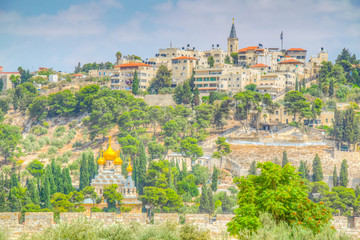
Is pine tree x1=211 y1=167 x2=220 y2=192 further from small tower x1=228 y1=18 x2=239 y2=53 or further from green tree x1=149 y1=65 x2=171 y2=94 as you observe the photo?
small tower x1=228 y1=18 x2=239 y2=53

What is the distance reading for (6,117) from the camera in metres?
111

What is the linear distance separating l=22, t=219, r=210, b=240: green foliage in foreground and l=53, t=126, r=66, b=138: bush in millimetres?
82660

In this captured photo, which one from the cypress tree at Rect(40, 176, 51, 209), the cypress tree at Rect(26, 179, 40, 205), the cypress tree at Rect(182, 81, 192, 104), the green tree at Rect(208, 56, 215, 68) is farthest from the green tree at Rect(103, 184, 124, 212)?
the green tree at Rect(208, 56, 215, 68)

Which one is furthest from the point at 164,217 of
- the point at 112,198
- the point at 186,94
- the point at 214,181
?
the point at 186,94

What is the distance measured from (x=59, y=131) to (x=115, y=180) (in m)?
33.7

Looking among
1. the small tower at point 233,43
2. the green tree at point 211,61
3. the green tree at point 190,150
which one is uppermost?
the small tower at point 233,43

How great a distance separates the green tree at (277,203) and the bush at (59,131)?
80.2 meters

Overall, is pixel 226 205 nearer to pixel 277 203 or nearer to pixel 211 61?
pixel 277 203

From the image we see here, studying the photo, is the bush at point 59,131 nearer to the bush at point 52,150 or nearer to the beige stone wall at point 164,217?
the bush at point 52,150

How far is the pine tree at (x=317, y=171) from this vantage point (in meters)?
71.5

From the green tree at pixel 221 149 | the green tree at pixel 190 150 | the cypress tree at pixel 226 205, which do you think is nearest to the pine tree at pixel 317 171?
the green tree at pixel 221 149

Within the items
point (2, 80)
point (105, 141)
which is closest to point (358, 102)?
point (105, 141)

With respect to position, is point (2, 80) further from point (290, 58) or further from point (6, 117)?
point (290, 58)

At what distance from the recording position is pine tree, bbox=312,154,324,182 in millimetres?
71500
